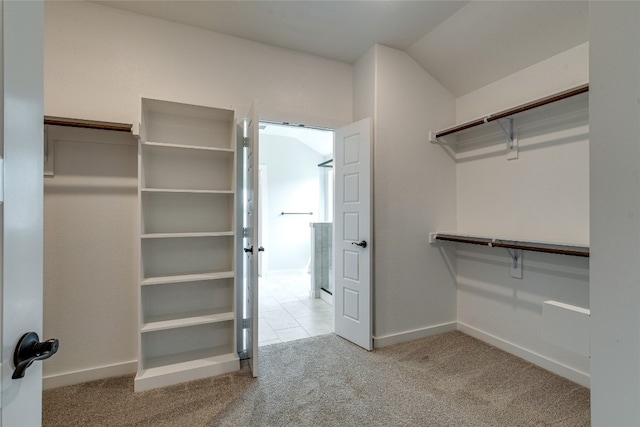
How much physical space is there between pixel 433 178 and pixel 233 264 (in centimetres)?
206

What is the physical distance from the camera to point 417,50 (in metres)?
2.81

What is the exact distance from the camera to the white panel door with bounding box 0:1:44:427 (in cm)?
58

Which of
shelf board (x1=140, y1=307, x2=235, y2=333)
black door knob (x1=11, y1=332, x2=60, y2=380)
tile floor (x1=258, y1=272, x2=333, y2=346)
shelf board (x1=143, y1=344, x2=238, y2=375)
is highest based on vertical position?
black door knob (x1=11, y1=332, x2=60, y2=380)

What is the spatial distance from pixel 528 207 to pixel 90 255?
3384 mm

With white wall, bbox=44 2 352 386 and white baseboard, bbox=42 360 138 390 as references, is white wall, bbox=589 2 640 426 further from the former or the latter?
white baseboard, bbox=42 360 138 390

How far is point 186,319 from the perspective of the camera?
2.29 m

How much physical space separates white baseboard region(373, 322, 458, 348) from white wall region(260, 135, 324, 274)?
3471 millimetres

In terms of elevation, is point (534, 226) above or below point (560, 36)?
below

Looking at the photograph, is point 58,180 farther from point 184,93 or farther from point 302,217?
point 302,217

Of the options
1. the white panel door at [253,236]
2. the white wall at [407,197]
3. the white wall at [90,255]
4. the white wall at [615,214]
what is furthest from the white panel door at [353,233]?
the white wall at [615,214]

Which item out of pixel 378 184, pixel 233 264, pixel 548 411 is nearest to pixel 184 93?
pixel 233 264

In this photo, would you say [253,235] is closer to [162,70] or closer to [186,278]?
[186,278]

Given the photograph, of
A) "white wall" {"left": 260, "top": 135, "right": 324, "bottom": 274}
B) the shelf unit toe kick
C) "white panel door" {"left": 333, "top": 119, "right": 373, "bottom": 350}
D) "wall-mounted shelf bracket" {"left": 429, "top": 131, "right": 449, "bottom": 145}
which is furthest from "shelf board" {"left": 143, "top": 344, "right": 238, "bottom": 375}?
"white wall" {"left": 260, "top": 135, "right": 324, "bottom": 274}

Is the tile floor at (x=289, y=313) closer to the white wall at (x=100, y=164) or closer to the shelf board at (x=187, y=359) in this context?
the shelf board at (x=187, y=359)
